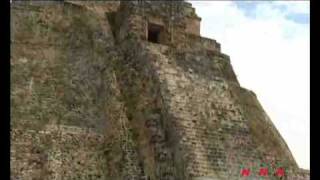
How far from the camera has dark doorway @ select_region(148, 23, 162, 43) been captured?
618 inches

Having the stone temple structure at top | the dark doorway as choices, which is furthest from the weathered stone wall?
the dark doorway

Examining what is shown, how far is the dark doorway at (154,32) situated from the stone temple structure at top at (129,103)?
28 mm

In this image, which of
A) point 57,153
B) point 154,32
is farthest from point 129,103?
point 154,32

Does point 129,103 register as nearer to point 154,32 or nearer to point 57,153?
point 57,153

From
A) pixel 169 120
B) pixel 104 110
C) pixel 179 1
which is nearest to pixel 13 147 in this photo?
pixel 104 110

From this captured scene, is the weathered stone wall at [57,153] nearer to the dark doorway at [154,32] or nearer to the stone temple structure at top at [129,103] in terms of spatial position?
the stone temple structure at top at [129,103]

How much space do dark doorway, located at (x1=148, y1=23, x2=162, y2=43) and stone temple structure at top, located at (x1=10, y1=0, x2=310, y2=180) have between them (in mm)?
28

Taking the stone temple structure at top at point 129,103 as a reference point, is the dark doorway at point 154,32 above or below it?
above

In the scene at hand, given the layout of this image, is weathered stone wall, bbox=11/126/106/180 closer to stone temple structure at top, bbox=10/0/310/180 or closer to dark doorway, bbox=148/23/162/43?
stone temple structure at top, bbox=10/0/310/180

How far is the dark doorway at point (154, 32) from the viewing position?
1569 cm

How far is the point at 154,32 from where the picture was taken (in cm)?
1603

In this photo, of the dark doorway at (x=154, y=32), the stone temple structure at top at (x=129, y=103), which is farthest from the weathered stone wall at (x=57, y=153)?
the dark doorway at (x=154, y=32)

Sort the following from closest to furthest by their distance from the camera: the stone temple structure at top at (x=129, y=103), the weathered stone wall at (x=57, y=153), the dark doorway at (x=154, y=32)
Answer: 1. the weathered stone wall at (x=57, y=153)
2. the stone temple structure at top at (x=129, y=103)
3. the dark doorway at (x=154, y=32)
